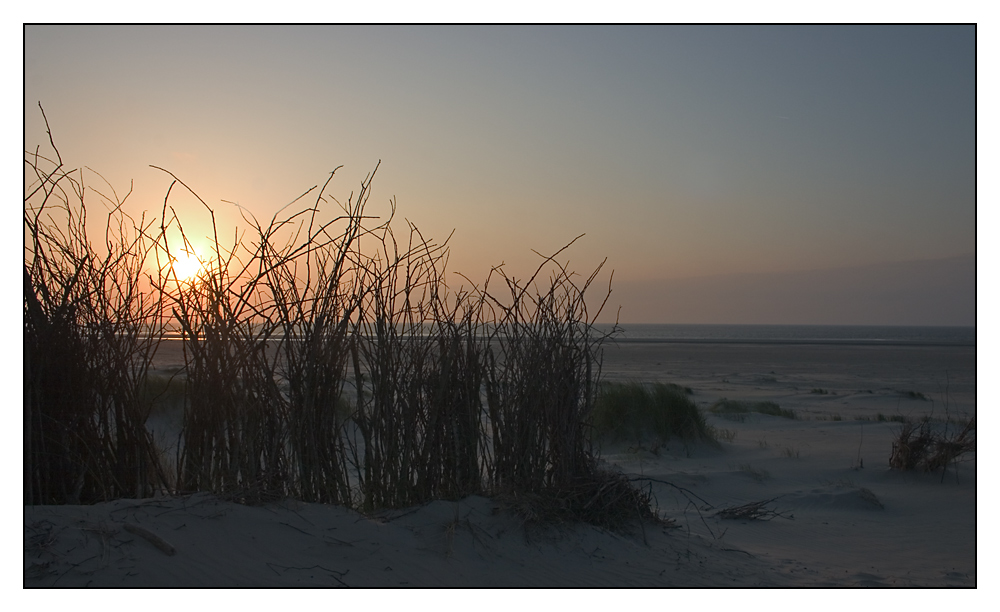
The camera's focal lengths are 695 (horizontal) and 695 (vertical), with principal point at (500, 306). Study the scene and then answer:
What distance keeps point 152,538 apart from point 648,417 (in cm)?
745

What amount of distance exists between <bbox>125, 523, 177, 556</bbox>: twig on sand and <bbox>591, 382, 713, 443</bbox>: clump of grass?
6.54 metres

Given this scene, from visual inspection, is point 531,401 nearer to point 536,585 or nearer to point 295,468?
point 536,585

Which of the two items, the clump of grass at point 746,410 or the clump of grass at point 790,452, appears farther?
the clump of grass at point 746,410

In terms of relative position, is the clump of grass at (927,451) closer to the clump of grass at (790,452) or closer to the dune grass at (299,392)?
the clump of grass at (790,452)

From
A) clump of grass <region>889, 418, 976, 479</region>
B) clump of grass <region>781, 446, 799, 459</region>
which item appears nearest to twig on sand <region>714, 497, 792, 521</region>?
clump of grass <region>889, 418, 976, 479</region>

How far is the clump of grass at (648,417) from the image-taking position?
936 cm

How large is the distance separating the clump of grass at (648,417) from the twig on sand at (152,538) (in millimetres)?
6536

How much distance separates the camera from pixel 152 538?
10.8 feet

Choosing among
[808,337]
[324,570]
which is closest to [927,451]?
[324,570]

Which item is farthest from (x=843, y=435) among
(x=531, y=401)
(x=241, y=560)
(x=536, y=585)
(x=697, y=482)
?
(x=241, y=560)

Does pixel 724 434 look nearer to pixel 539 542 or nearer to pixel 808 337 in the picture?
pixel 539 542

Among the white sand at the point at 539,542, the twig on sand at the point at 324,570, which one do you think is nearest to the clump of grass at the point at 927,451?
the white sand at the point at 539,542

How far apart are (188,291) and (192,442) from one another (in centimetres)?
89

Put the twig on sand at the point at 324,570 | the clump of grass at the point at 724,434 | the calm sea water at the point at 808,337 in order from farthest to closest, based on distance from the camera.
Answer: the calm sea water at the point at 808,337, the clump of grass at the point at 724,434, the twig on sand at the point at 324,570
